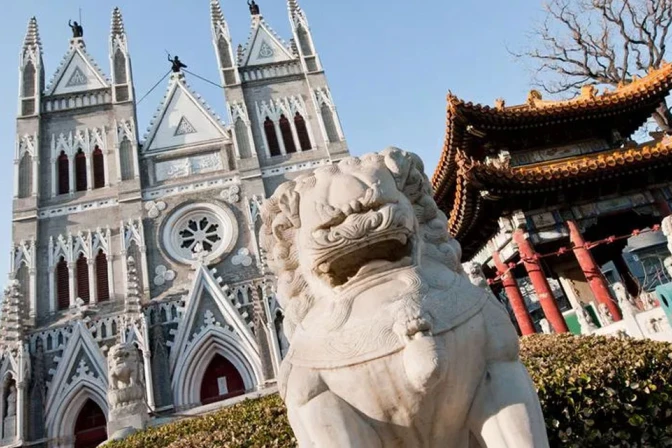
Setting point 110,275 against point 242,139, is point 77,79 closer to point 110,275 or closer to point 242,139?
point 242,139

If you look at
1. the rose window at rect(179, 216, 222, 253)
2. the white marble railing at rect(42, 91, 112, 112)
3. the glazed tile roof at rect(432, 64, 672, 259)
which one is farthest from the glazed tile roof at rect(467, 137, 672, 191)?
the white marble railing at rect(42, 91, 112, 112)

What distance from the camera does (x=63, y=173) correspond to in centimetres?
2053

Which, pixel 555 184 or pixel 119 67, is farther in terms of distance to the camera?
pixel 119 67

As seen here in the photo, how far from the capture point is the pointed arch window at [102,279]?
17812mm

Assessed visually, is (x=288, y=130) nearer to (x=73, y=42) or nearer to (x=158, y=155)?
(x=158, y=155)

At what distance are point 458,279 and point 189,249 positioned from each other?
1806cm

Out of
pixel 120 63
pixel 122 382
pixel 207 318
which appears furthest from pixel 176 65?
pixel 122 382

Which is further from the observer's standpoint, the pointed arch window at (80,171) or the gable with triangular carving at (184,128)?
the gable with triangular carving at (184,128)

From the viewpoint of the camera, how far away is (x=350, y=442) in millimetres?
1684

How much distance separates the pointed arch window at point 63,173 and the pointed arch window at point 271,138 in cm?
869

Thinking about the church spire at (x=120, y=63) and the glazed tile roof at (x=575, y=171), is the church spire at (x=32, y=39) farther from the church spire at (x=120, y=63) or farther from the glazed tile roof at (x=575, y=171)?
the glazed tile roof at (x=575, y=171)

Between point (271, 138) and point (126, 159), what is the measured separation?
6.30 m

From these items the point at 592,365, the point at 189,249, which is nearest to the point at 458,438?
the point at 592,365

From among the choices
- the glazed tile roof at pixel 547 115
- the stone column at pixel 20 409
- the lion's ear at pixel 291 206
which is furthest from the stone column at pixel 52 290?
the lion's ear at pixel 291 206
